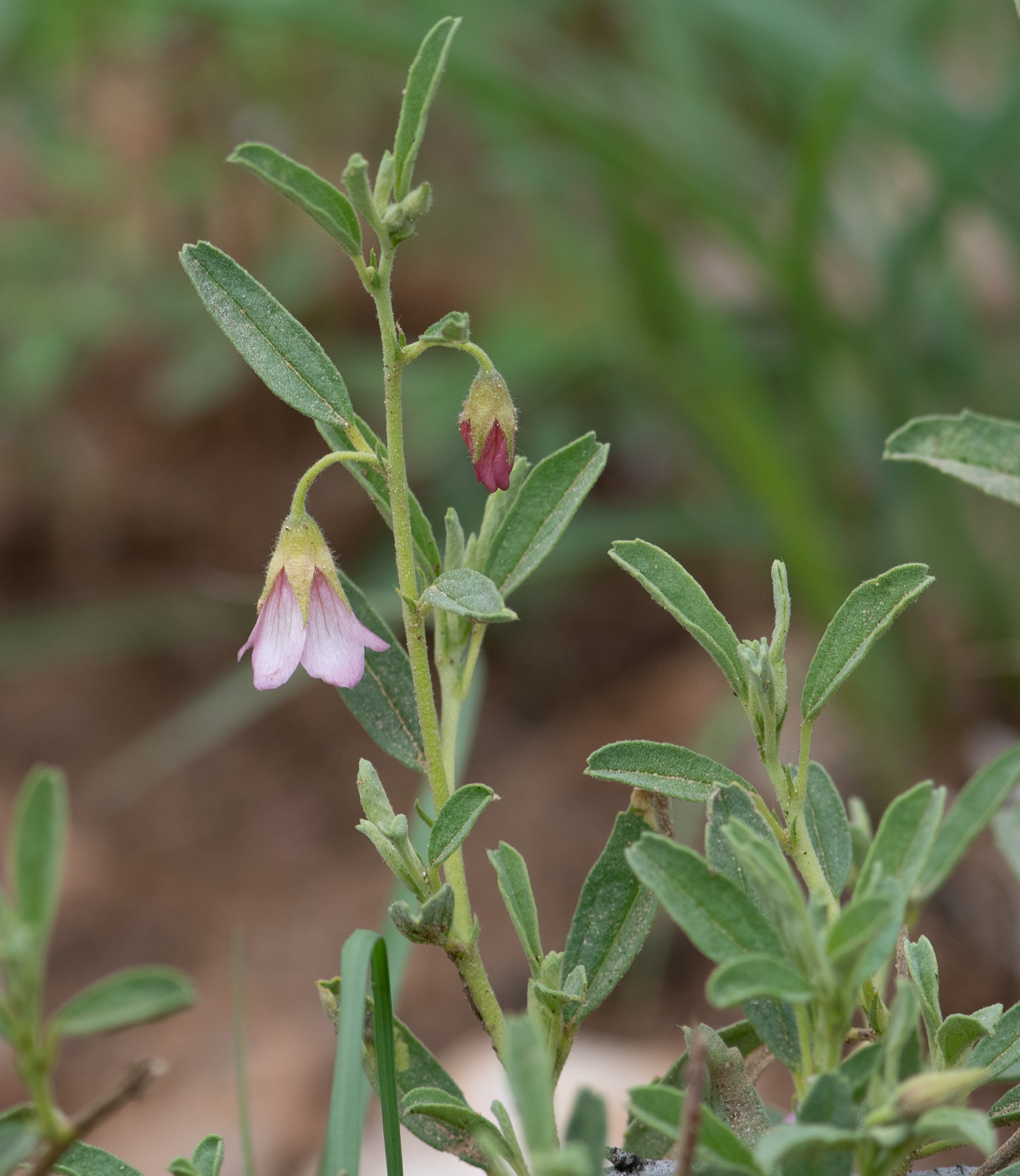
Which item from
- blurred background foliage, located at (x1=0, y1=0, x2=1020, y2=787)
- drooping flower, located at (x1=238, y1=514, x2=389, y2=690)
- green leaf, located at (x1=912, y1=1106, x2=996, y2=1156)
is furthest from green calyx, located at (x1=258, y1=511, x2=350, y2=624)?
blurred background foliage, located at (x1=0, y1=0, x2=1020, y2=787)

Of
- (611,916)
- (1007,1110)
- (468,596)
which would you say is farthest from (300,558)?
(1007,1110)

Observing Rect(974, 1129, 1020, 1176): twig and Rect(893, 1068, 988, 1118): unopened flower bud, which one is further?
Rect(974, 1129, 1020, 1176): twig

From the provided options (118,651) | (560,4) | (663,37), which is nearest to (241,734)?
(118,651)

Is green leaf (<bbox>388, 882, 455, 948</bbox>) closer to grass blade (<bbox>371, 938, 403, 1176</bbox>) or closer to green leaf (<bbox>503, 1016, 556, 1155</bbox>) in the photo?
grass blade (<bbox>371, 938, 403, 1176</bbox>)

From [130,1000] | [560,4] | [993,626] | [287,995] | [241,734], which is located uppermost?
[560,4]

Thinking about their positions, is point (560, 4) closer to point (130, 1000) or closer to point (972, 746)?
point (972, 746)

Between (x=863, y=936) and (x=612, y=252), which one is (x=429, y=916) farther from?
(x=612, y=252)

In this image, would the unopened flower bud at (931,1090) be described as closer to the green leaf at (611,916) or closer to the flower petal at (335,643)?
the green leaf at (611,916)
